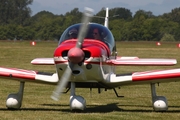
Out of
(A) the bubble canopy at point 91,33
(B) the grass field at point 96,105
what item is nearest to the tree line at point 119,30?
(B) the grass field at point 96,105

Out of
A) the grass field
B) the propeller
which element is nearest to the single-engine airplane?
the propeller

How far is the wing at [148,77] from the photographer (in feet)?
36.4

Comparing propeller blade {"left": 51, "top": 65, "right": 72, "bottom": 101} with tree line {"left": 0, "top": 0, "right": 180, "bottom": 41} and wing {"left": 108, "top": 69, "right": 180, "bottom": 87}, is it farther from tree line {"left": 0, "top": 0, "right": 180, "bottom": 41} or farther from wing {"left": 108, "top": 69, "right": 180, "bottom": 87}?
tree line {"left": 0, "top": 0, "right": 180, "bottom": 41}

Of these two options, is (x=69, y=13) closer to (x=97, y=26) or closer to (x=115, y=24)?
(x=115, y=24)

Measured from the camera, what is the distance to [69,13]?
115 m

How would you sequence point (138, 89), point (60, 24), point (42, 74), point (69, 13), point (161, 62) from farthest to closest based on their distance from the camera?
1. point (69, 13)
2. point (60, 24)
3. point (138, 89)
4. point (161, 62)
5. point (42, 74)

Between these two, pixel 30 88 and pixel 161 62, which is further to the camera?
pixel 30 88

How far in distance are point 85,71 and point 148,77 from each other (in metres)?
1.48

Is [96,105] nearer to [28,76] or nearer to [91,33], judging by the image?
[28,76]

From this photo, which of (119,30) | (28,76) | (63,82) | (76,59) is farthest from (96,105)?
(119,30)

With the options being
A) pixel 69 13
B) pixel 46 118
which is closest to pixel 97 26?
pixel 46 118

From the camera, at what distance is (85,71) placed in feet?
34.7

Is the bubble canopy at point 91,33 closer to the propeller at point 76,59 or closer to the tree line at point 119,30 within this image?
the propeller at point 76,59

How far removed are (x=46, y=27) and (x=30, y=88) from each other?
91.2m
